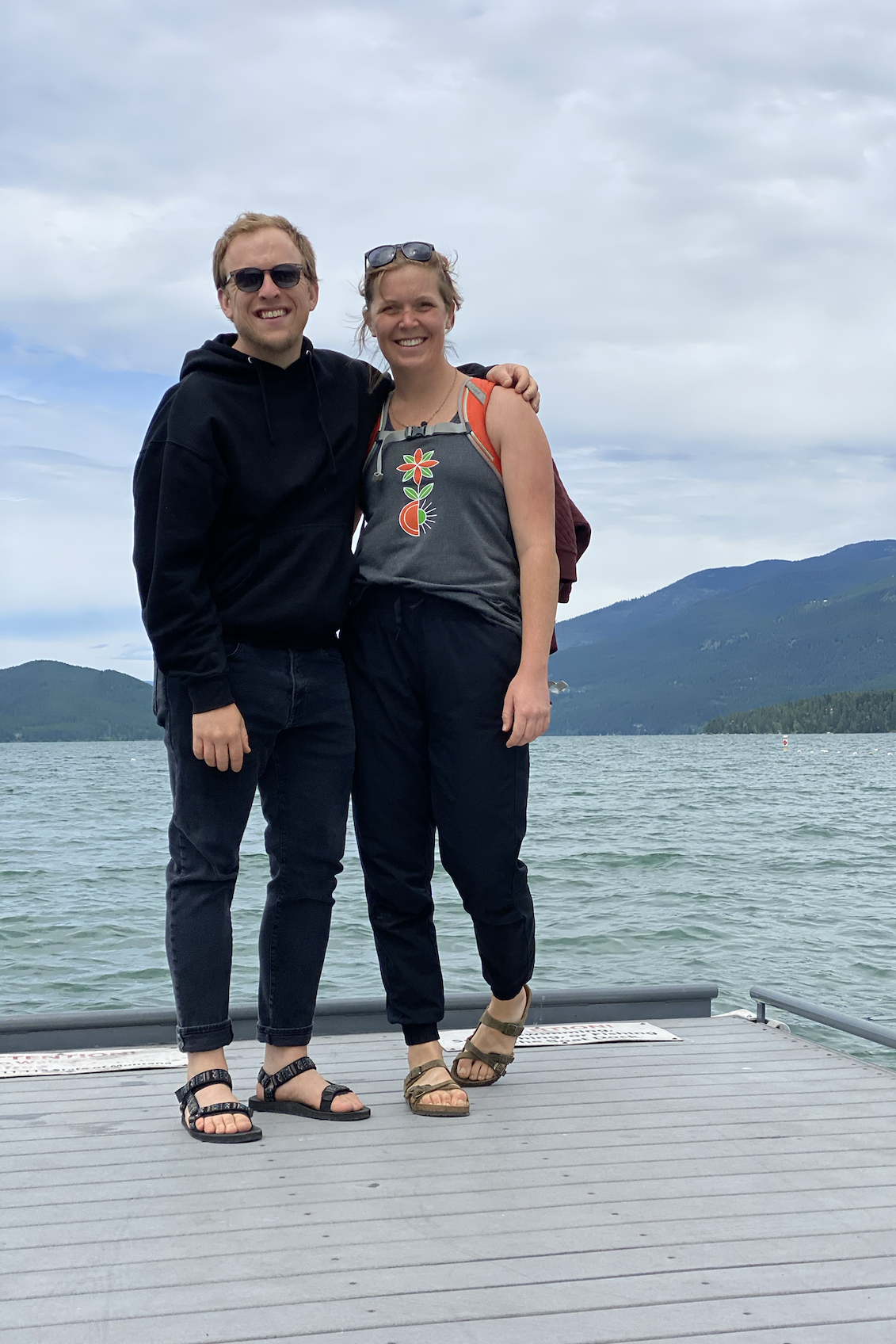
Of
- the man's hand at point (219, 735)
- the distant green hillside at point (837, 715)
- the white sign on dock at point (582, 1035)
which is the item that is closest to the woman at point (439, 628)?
the man's hand at point (219, 735)

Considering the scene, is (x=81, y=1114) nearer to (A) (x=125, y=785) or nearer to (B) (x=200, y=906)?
(B) (x=200, y=906)

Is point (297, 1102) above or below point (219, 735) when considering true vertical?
below

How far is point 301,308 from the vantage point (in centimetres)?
296

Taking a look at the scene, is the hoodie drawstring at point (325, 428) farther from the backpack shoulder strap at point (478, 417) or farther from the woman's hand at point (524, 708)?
the woman's hand at point (524, 708)

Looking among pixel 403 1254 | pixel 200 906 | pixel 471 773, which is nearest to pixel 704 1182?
pixel 403 1254

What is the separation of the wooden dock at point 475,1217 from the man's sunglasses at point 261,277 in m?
1.95

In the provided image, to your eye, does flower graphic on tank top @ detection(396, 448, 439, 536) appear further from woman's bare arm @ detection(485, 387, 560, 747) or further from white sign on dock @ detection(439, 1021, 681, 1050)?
white sign on dock @ detection(439, 1021, 681, 1050)

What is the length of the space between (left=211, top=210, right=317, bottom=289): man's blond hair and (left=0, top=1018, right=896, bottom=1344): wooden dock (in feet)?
6.61

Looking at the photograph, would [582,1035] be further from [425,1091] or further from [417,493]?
[417,493]

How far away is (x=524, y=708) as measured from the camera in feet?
9.77

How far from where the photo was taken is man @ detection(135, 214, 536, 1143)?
2830 mm

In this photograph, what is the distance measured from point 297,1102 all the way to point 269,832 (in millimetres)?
657

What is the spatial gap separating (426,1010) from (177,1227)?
3.25ft

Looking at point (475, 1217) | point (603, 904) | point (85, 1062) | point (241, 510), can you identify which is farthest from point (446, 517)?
point (603, 904)
